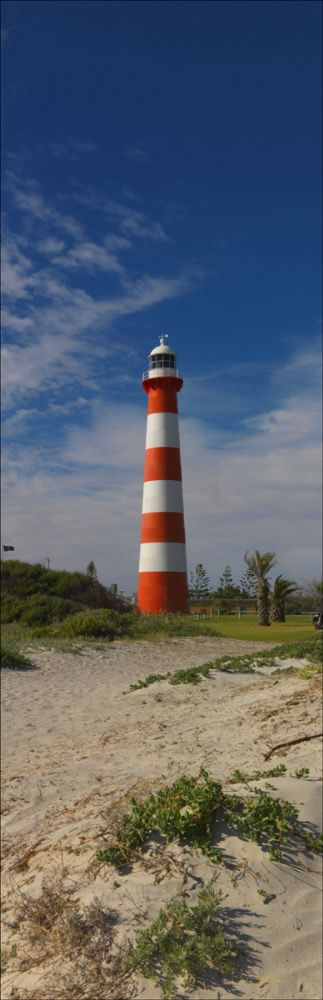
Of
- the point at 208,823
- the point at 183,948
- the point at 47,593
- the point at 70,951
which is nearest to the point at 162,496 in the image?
the point at 47,593

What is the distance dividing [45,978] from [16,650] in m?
17.4

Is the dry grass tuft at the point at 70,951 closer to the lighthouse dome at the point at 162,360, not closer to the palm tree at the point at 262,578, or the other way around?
the palm tree at the point at 262,578

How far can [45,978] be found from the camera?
4.72m

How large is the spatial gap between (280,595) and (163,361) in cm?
2754

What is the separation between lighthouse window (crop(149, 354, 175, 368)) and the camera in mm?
30781

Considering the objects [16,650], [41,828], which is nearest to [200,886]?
[41,828]

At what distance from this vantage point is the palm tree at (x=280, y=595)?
4.05 m

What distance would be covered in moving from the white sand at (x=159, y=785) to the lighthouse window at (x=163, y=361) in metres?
17.5

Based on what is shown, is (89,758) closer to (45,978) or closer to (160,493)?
(45,978)

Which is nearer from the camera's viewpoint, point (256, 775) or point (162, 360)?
point (256, 775)

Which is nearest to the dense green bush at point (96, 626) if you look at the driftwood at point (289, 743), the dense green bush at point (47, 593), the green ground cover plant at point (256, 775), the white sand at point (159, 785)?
the dense green bush at point (47, 593)

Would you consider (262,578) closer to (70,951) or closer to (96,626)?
(70,951)

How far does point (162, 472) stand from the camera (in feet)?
93.0

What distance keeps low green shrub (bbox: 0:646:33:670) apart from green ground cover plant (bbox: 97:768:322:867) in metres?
14.5
